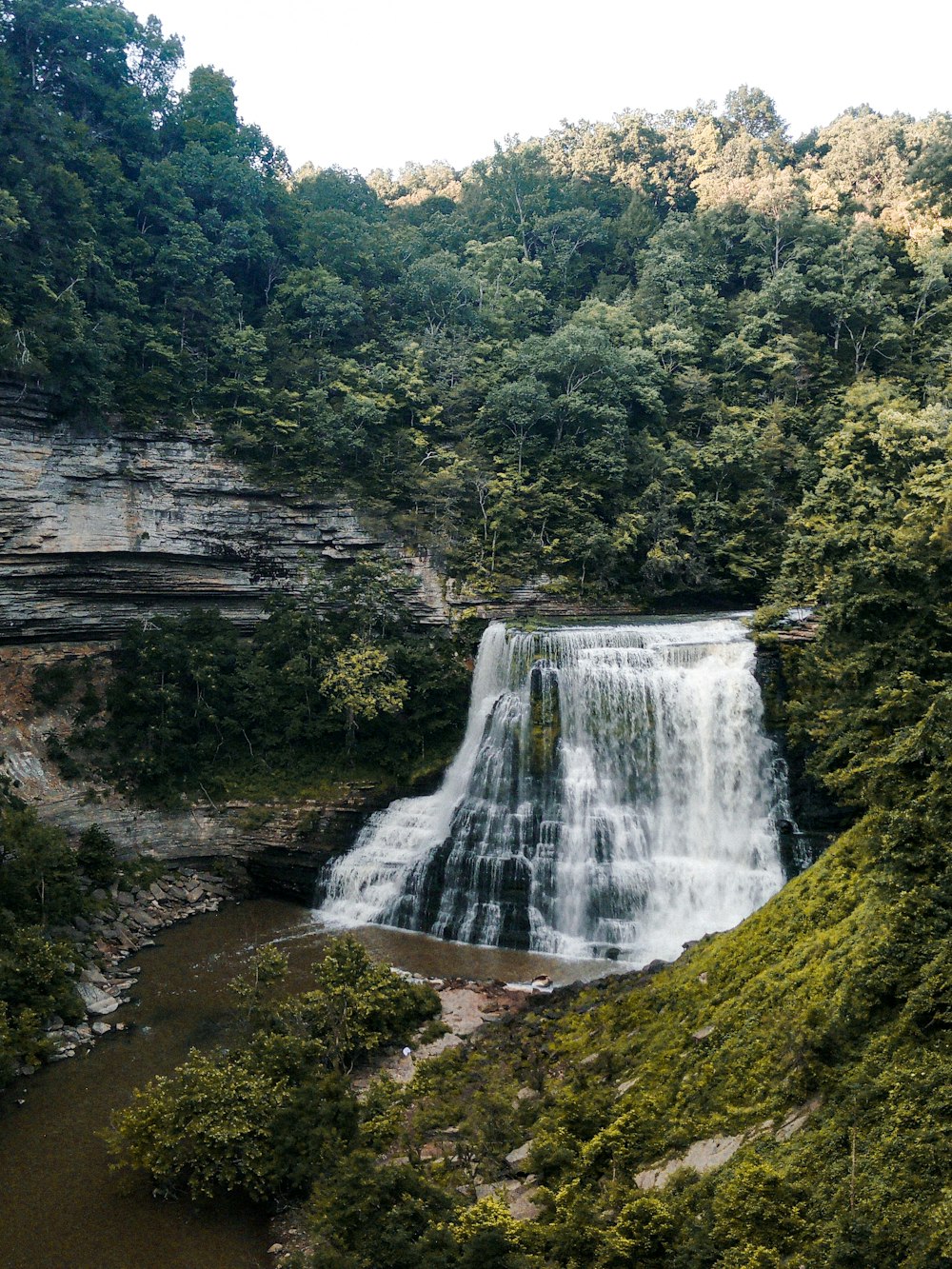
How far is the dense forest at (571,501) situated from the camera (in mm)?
6473

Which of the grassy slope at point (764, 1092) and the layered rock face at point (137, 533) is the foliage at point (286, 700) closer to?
the layered rock face at point (137, 533)

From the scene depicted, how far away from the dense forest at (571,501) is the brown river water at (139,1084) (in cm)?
54

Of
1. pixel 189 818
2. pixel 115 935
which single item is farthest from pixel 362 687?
pixel 115 935

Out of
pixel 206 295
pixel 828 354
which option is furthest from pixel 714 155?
pixel 206 295

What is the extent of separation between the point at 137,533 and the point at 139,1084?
1192 centimetres

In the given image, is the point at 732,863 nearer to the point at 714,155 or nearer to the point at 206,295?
the point at 206,295

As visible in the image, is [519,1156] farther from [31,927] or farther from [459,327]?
[459,327]

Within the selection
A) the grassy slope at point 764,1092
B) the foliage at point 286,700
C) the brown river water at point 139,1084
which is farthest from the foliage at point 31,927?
the grassy slope at point 764,1092

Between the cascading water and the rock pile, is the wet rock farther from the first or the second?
the cascading water

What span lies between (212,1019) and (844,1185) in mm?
9934

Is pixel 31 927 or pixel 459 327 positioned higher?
pixel 459 327

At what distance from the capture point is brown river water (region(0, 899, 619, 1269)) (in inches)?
315

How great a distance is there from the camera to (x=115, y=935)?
1518cm

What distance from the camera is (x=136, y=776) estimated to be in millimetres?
18078
